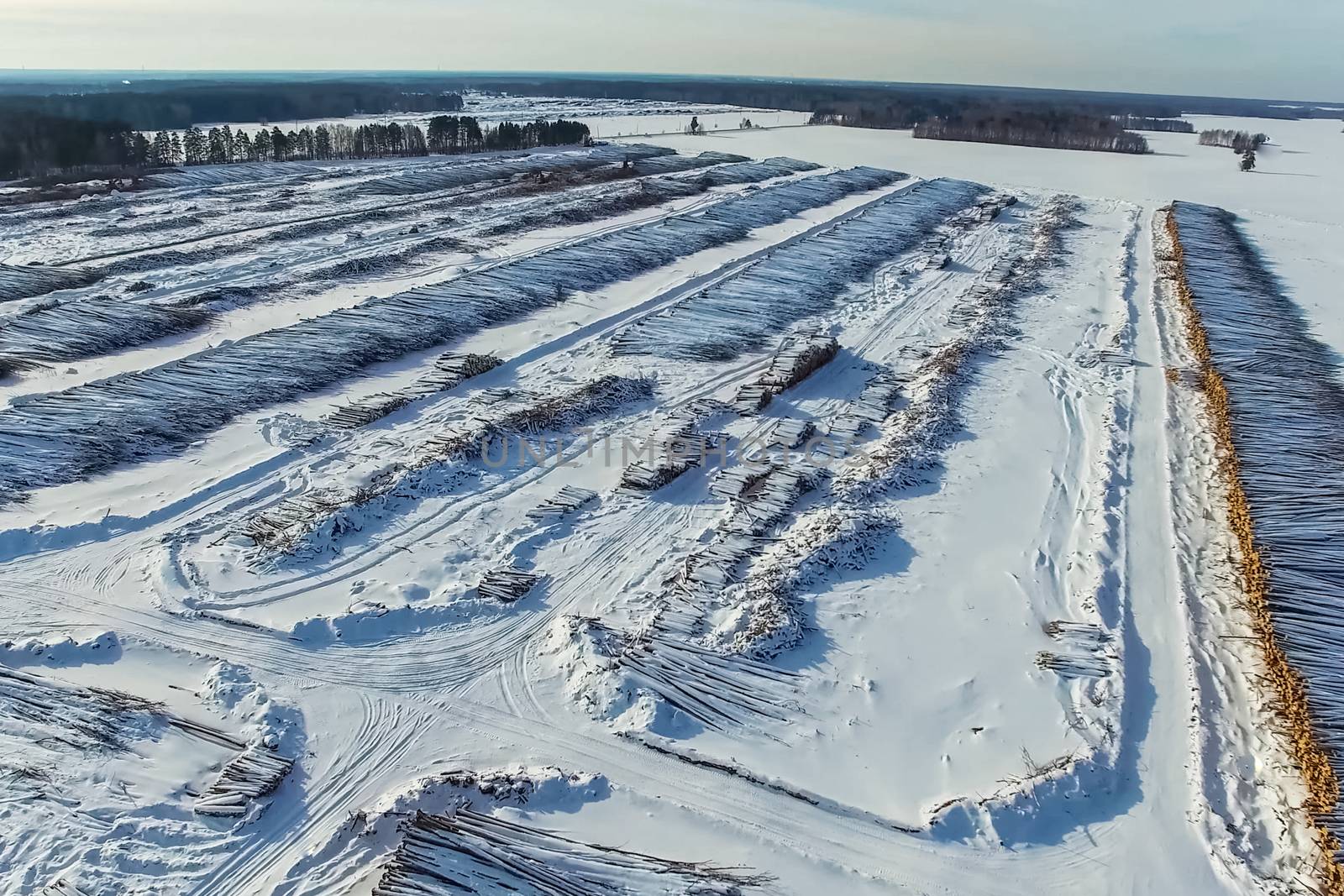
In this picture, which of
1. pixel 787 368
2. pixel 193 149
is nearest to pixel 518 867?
pixel 787 368

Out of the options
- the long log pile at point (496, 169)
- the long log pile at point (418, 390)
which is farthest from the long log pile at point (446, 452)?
the long log pile at point (496, 169)

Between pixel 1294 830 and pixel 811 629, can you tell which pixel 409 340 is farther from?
pixel 1294 830

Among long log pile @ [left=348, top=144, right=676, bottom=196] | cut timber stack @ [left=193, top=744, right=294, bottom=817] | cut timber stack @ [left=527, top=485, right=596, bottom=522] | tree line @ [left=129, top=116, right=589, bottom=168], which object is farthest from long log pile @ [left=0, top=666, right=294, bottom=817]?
tree line @ [left=129, top=116, right=589, bottom=168]

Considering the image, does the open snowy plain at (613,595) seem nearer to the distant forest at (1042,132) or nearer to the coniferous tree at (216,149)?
the coniferous tree at (216,149)

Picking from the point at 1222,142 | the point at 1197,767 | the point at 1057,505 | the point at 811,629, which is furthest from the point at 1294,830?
the point at 1222,142

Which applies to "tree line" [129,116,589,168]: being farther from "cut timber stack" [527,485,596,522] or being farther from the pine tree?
"cut timber stack" [527,485,596,522]

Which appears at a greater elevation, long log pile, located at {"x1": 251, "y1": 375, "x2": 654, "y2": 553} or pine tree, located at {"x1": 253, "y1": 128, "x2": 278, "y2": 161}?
pine tree, located at {"x1": 253, "y1": 128, "x2": 278, "y2": 161}
